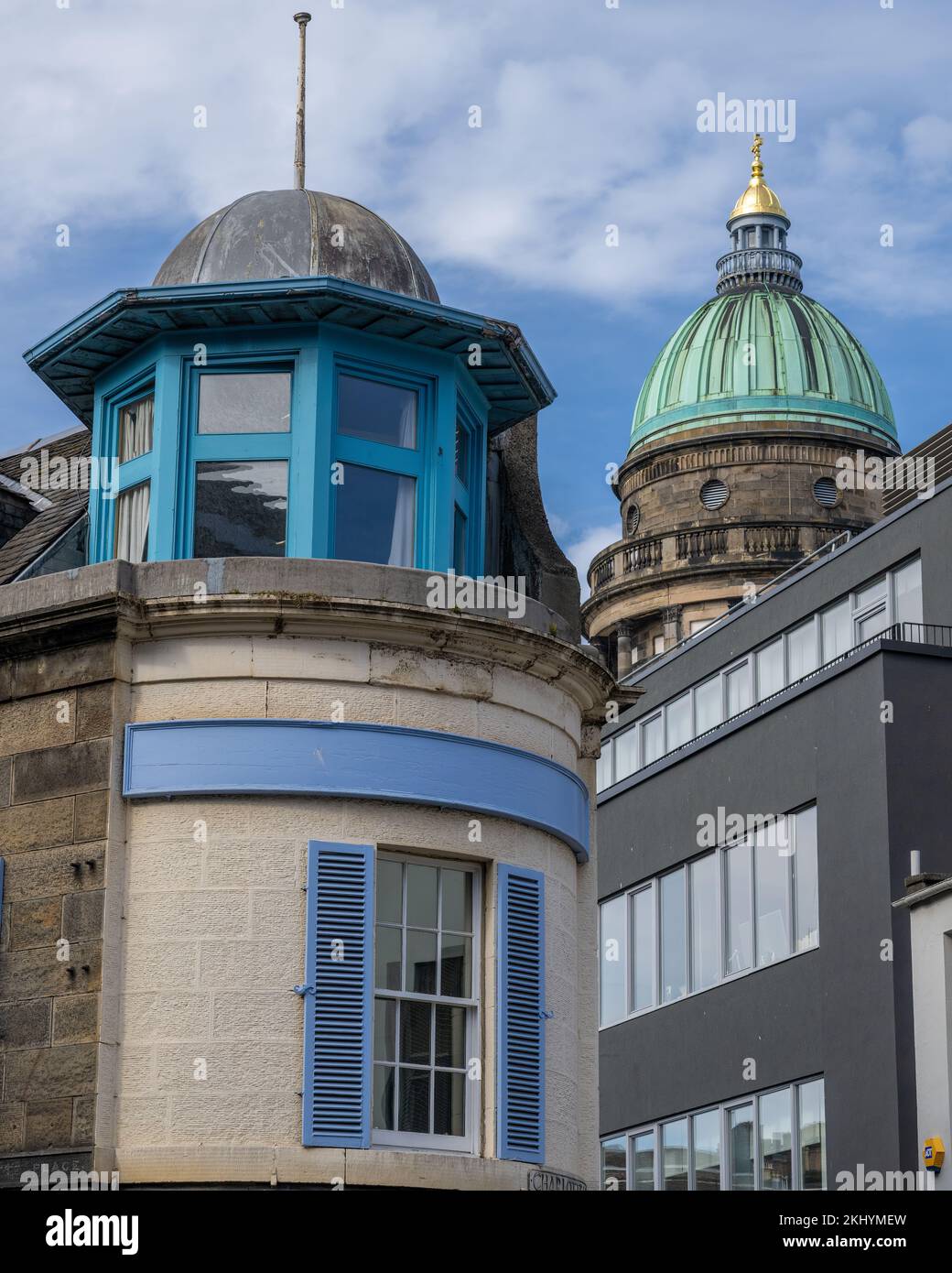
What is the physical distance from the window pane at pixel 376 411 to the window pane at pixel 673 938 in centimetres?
2239

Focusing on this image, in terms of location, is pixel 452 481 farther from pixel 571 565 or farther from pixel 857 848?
pixel 857 848

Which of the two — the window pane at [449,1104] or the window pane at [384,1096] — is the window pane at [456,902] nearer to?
the window pane at [449,1104]

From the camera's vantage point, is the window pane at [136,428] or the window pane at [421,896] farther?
the window pane at [136,428]

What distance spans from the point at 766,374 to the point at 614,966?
41218 mm

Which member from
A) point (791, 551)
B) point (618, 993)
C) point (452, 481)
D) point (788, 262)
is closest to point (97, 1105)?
point (452, 481)

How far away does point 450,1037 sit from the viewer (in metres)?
16.9

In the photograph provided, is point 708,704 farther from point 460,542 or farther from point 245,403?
point 245,403

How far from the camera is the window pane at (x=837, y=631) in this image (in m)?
41.1

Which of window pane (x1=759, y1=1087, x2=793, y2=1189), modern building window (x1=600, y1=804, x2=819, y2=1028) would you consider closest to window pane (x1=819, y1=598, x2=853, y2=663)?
modern building window (x1=600, y1=804, x2=819, y2=1028)

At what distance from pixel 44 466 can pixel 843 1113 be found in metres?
17.6

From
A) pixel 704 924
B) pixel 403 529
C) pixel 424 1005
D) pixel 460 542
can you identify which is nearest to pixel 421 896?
pixel 424 1005

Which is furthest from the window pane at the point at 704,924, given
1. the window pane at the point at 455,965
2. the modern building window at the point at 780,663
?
the window pane at the point at 455,965

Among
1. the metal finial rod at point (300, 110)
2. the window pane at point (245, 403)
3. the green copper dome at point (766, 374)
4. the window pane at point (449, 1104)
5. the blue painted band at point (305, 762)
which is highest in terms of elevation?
the green copper dome at point (766, 374)

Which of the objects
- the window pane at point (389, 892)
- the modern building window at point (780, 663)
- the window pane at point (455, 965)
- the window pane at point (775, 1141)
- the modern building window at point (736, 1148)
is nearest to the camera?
the window pane at point (389, 892)
